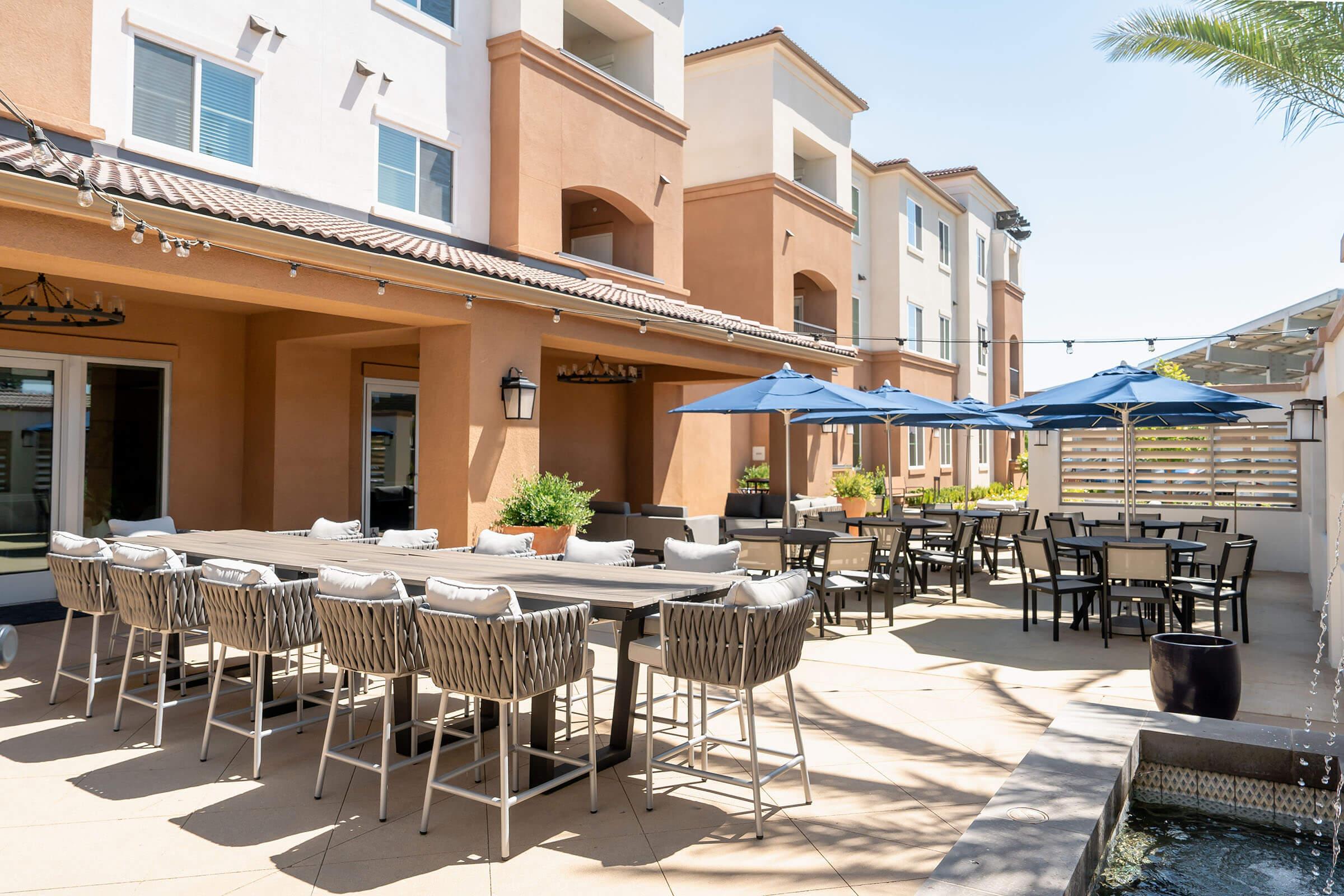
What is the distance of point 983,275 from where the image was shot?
31.0 metres

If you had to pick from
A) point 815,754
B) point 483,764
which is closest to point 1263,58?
point 815,754

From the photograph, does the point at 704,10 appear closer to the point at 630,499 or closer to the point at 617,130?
the point at 617,130

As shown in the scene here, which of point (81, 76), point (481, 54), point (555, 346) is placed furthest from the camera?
point (481, 54)

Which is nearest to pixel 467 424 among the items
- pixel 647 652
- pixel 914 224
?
pixel 647 652

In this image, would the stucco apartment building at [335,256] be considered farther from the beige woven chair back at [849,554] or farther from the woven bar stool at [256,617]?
the beige woven chair back at [849,554]

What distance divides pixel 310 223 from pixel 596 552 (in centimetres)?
451

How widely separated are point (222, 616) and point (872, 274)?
22.2 m

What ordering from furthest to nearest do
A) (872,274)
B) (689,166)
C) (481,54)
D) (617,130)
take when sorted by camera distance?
1. (872,274)
2. (689,166)
3. (617,130)
4. (481,54)

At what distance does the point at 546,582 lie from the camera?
5.00 m

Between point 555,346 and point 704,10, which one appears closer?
point 555,346

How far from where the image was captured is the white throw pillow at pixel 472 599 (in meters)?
3.94

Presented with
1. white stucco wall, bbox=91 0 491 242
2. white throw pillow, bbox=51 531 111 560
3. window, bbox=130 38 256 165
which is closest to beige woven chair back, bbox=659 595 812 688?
white throw pillow, bbox=51 531 111 560

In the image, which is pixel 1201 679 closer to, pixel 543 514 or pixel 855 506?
pixel 543 514

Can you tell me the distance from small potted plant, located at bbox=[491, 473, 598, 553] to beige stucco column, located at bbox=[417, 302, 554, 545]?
0.51 feet
